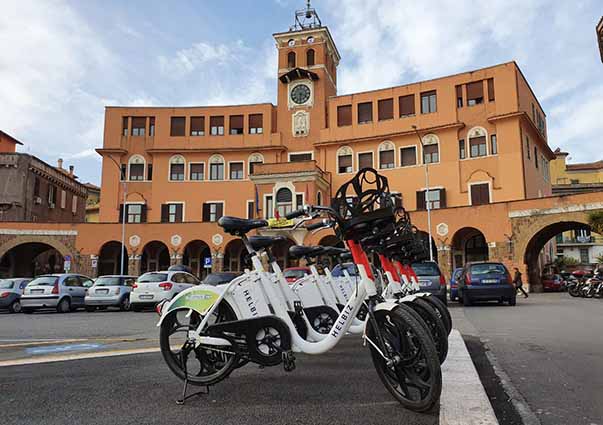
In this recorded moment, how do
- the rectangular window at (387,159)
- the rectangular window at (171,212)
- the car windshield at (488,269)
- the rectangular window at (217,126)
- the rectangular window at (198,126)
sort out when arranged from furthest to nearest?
the rectangular window at (198,126), the rectangular window at (217,126), the rectangular window at (171,212), the rectangular window at (387,159), the car windshield at (488,269)

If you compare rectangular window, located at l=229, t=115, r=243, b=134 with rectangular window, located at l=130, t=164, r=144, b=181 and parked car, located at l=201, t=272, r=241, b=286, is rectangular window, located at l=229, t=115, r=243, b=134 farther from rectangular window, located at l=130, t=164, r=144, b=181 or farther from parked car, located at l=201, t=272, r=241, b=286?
parked car, located at l=201, t=272, r=241, b=286

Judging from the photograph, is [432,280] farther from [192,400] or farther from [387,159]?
[387,159]

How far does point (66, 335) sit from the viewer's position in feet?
31.5

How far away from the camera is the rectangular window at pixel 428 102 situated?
39469 mm

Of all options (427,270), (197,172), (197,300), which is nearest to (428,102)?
(197,172)

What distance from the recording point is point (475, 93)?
125 ft

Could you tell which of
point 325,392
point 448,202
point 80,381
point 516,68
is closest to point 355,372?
point 325,392

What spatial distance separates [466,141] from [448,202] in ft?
15.4

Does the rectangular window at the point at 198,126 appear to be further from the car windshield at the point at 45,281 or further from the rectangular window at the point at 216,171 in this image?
the car windshield at the point at 45,281

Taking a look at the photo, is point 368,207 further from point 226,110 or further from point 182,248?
A: point 226,110

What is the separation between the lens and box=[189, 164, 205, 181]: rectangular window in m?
44.5

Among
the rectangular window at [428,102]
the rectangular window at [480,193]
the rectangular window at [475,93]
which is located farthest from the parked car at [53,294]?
the rectangular window at [475,93]

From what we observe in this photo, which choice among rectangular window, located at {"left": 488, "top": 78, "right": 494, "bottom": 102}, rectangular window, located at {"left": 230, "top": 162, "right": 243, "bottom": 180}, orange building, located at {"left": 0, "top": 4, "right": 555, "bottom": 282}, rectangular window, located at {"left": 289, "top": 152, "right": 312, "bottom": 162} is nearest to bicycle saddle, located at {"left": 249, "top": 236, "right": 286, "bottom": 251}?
orange building, located at {"left": 0, "top": 4, "right": 555, "bottom": 282}

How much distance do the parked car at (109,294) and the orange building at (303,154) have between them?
51.3ft
